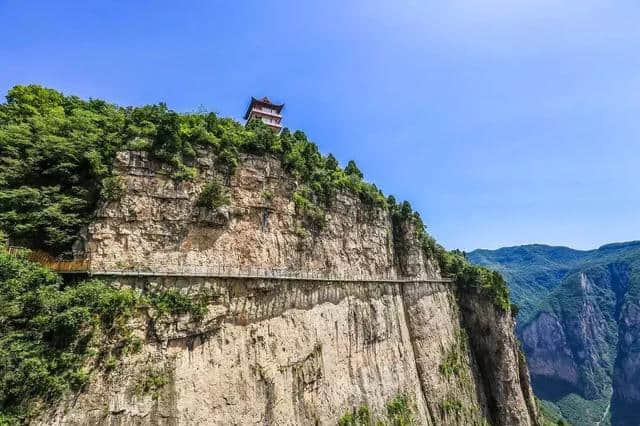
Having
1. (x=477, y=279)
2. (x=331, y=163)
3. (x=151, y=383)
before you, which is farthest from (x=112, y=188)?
(x=477, y=279)

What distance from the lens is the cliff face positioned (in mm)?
18703

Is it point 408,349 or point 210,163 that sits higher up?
point 210,163

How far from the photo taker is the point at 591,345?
14238 centimetres

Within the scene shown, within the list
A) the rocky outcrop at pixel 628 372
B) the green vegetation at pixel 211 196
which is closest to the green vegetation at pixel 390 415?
the green vegetation at pixel 211 196

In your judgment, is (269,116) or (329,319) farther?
(269,116)

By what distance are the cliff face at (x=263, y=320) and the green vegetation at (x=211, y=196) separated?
0.51 metres

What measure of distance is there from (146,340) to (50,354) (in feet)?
13.6

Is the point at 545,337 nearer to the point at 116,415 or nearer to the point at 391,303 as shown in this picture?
the point at 391,303

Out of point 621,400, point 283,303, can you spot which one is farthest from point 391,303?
point 621,400

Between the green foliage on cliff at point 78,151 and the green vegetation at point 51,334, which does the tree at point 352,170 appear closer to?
the green foliage on cliff at point 78,151

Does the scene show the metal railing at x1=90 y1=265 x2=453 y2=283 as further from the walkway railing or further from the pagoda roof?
the pagoda roof

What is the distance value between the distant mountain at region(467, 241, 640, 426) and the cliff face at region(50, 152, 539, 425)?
122 metres

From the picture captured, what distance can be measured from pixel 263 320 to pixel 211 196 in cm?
907

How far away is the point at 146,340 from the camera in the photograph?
18.6 m
